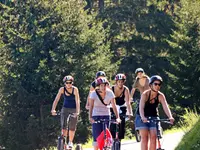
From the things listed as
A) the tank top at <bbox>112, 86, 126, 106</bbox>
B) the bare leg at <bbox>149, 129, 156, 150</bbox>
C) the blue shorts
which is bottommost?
the bare leg at <bbox>149, 129, 156, 150</bbox>

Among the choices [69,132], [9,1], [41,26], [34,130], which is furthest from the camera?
[9,1]

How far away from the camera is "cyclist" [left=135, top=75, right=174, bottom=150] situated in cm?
1036

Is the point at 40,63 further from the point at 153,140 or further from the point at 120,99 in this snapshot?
the point at 153,140

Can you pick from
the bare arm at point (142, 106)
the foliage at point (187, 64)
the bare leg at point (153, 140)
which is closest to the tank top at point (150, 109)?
the bare arm at point (142, 106)

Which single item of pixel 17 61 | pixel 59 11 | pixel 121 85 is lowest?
pixel 121 85

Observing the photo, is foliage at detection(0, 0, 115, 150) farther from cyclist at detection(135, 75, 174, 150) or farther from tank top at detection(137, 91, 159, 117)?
tank top at detection(137, 91, 159, 117)

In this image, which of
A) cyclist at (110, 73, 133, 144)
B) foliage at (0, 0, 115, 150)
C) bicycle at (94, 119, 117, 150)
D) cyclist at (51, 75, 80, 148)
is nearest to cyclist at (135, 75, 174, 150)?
bicycle at (94, 119, 117, 150)

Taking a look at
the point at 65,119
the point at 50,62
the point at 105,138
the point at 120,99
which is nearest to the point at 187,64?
the point at 50,62

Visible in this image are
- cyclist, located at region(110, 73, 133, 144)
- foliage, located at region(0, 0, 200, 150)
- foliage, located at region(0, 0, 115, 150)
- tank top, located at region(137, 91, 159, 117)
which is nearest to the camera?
tank top, located at region(137, 91, 159, 117)

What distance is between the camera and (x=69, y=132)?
1477 cm

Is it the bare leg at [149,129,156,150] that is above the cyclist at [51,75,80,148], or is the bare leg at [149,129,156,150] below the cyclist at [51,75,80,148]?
below

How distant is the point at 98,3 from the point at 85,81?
17.5m

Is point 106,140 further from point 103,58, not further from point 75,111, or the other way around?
point 103,58

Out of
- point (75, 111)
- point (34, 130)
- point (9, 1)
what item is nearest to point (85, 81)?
point (34, 130)
